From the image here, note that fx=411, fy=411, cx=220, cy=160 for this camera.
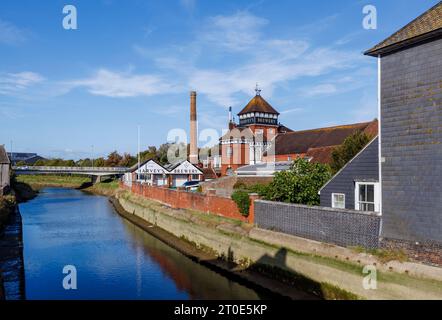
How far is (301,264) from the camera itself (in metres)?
17.3

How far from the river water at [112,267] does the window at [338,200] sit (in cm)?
551

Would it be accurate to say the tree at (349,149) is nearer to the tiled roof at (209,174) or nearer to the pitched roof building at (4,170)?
the tiled roof at (209,174)

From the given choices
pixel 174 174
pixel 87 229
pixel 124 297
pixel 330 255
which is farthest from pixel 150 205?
pixel 330 255

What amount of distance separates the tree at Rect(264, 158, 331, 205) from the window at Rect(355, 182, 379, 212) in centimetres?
481

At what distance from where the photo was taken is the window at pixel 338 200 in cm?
1896

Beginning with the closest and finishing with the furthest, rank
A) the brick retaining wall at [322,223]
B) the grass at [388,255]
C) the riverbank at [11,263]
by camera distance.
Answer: the grass at [388,255] < the brick retaining wall at [322,223] < the riverbank at [11,263]

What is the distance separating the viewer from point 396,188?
1459cm

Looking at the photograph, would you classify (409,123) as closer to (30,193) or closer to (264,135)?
(264,135)

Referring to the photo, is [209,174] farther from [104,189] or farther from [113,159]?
[113,159]

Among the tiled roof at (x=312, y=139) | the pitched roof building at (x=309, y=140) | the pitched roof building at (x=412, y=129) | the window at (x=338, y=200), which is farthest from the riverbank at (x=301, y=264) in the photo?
the tiled roof at (x=312, y=139)

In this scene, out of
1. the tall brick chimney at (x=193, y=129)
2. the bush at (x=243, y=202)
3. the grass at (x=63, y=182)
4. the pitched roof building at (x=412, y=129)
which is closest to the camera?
the pitched roof building at (x=412, y=129)

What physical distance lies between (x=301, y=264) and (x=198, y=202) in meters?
14.7

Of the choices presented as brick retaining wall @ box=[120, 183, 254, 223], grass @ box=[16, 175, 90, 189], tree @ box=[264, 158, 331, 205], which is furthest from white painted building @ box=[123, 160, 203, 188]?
grass @ box=[16, 175, 90, 189]

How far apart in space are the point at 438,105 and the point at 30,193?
236ft
